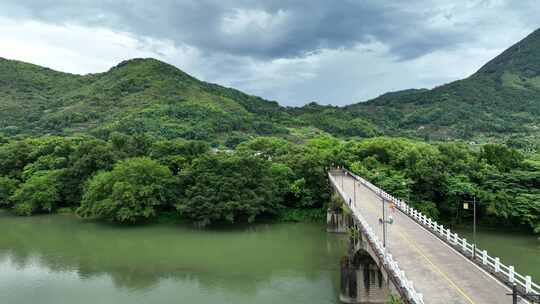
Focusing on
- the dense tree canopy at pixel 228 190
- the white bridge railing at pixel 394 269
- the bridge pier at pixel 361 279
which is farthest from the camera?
the dense tree canopy at pixel 228 190

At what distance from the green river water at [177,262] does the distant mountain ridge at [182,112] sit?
6843cm

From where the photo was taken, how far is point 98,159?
5875 centimetres

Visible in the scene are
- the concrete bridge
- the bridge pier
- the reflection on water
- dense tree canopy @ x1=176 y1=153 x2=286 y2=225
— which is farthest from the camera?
dense tree canopy @ x1=176 y1=153 x2=286 y2=225

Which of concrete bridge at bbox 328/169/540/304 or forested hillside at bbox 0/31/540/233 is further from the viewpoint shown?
forested hillside at bbox 0/31/540/233

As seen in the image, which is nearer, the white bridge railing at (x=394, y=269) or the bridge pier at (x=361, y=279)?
the white bridge railing at (x=394, y=269)

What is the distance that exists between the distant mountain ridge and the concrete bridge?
92263 millimetres

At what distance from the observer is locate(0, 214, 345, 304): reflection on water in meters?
27.8

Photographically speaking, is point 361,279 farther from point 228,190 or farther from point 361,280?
point 228,190

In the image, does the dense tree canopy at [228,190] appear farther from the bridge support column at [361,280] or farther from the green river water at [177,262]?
the bridge support column at [361,280]

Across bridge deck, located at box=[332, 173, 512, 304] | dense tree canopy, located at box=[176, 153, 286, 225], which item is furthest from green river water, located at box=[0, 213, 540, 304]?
bridge deck, located at box=[332, 173, 512, 304]

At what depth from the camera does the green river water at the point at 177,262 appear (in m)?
27.9

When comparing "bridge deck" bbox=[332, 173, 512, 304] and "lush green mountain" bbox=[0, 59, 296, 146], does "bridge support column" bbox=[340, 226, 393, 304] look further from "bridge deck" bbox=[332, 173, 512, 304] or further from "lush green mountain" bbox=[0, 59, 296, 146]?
"lush green mountain" bbox=[0, 59, 296, 146]

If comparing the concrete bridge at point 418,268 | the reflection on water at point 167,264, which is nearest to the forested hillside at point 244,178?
the reflection on water at point 167,264

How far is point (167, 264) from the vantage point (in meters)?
34.2
